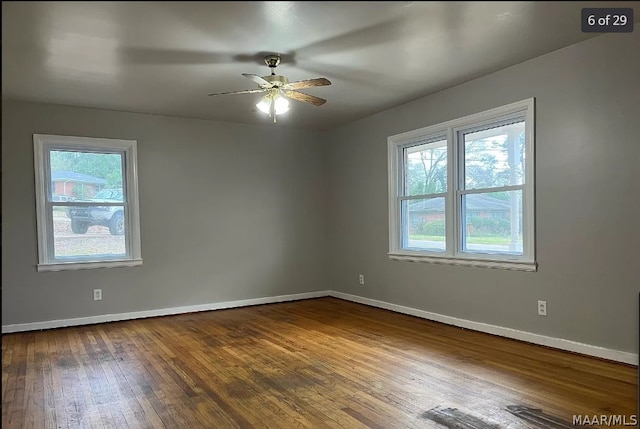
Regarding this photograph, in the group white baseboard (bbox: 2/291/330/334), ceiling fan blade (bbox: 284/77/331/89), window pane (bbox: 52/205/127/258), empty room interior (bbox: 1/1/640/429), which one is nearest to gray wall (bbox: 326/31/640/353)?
empty room interior (bbox: 1/1/640/429)

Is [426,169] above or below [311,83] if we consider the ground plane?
below

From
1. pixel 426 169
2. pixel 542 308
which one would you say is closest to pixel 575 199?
pixel 542 308

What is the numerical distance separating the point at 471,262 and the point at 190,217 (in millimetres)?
3462

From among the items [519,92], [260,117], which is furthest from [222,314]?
[519,92]

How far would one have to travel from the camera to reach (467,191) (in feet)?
14.6

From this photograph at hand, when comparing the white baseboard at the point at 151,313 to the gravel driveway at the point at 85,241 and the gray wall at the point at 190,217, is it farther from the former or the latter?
the gravel driveway at the point at 85,241

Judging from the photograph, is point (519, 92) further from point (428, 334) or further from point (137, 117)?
point (137, 117)

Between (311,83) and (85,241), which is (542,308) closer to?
(311,83)

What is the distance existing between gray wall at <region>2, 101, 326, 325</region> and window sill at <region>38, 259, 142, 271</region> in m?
0.06

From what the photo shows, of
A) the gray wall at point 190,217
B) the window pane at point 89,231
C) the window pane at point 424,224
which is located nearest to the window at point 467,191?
the window pane at point 424,224

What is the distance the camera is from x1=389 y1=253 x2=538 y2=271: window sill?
387 cm

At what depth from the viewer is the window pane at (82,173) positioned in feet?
16.1

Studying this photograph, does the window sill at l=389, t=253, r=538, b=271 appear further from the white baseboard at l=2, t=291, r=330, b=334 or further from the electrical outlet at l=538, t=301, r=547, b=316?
the white baseboard at l=2, t=291, r=330, b=334

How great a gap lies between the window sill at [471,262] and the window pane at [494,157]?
733mm
